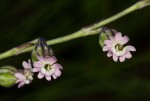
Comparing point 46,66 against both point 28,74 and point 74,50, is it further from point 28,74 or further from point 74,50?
point 74,50

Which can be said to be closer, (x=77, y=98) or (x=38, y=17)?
(x=38, y=17)

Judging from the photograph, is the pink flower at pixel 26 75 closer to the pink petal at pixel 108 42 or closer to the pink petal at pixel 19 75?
the pink petal at pixel 19 75

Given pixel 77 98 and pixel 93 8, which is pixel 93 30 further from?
pixel 77 98

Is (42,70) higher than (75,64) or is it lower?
lower

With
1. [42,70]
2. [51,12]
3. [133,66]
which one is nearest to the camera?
[42,70]

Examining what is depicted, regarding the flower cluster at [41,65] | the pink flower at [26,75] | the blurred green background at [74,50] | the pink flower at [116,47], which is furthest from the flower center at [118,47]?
the blurred green background at [74,50]

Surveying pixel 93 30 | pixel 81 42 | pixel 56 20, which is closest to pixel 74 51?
pixel 81 42
